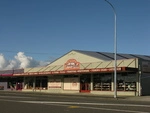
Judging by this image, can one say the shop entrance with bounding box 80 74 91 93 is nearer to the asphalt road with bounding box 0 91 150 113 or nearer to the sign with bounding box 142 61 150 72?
the sign with bounding box 142 61 150 72

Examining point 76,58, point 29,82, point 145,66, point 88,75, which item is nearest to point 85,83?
point 88,75

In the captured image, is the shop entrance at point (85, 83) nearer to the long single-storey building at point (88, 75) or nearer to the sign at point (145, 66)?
the long single-storey building at point (88, 75)

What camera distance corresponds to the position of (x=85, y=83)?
160 ft

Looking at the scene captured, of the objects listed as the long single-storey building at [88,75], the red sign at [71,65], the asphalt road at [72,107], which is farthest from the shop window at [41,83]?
the asphalt road at [72,107]

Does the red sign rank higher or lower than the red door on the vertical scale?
higher

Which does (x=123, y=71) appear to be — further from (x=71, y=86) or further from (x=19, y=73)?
(x=19, y=73)

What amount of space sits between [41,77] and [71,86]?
9487 mm

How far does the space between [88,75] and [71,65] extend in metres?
4.37

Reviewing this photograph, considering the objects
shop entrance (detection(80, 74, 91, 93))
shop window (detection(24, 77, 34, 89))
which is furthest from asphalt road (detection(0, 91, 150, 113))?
shop window (detection(24, 77, 34, 89))

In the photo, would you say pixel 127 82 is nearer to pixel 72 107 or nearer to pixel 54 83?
pixel 54 83

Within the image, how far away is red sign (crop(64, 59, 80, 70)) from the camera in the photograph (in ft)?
166

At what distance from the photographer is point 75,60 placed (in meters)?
51.2

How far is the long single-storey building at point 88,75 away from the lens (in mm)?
40562

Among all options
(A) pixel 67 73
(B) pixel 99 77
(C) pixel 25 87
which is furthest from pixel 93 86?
(C) pixel 25 87
